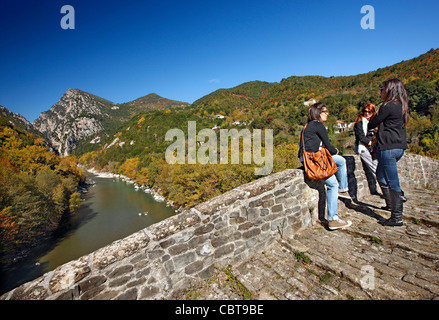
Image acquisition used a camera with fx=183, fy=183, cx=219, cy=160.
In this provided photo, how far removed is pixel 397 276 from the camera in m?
1.86

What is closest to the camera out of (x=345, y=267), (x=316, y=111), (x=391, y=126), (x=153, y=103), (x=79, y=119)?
(x=345, y=267)

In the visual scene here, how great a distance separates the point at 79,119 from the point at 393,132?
507 ft

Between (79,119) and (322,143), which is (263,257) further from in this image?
(79,119)

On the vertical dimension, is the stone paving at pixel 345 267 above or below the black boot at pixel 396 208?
Answer: below

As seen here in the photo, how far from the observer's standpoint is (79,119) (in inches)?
4774

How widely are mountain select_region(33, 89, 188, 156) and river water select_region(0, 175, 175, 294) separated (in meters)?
105

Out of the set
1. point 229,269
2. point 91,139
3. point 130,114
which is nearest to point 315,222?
point 229,269

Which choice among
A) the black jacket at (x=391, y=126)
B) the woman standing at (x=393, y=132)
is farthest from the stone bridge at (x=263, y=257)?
the black jacket at (x=391, y=126)

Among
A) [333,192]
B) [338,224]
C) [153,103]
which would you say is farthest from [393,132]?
[153,103]

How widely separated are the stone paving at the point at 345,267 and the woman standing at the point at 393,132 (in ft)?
1.43

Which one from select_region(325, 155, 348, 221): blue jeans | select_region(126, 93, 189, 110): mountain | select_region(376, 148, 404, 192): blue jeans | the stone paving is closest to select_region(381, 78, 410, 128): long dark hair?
select_region(376, 148, 404, 192): blue jeans

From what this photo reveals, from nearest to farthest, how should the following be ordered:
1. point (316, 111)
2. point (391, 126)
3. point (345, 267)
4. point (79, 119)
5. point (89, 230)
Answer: point (345, 267) < point (391, 126) < point (316, 111) < point (89, 230) < point (79, 119)

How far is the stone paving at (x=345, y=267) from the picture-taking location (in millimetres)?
1804

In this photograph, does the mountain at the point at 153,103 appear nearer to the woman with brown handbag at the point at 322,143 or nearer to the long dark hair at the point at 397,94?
the woman with brown handbag at the point at 322,143
